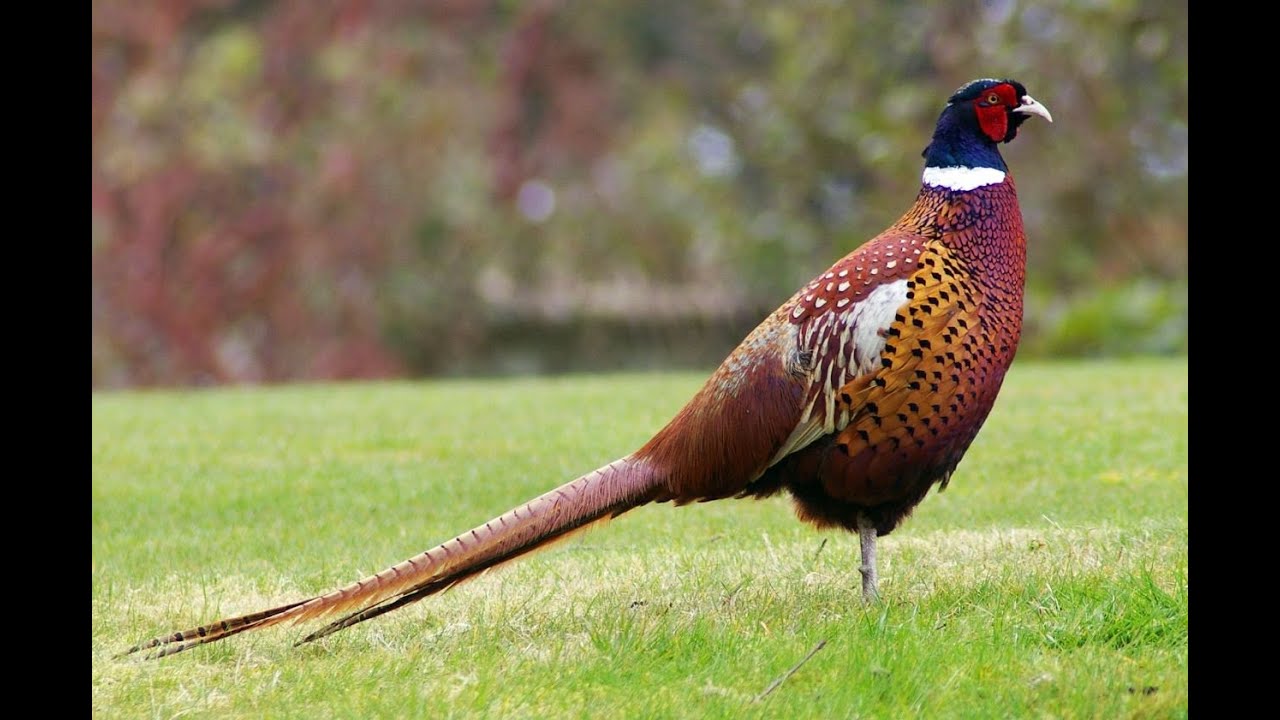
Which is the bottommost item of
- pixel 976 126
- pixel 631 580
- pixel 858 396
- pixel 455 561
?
pixel 631 580

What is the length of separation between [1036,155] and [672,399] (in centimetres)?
687

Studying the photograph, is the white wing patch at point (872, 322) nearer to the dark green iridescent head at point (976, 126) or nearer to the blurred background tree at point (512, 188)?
the dark green iridescent head at point (976, 126)

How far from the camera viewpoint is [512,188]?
700 inches

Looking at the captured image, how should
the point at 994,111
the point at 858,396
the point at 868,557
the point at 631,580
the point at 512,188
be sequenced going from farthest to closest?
1. the point at 512,188
2. the point at 631,580
3. the point at 994,111
4. the point at 868,557
5. the point at 858,396

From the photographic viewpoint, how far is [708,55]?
18.9m

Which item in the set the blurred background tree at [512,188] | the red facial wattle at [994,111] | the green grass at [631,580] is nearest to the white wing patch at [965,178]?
the red facial wattle at [994,111]

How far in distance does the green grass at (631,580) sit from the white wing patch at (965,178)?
1190 mm

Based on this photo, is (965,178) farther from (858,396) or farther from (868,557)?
(868,557)

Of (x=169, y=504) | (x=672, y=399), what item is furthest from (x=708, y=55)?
(x=169, y=504)

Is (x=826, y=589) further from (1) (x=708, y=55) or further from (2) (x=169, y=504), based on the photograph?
(1) (x=708, y=55)

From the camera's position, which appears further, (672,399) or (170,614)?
(672,399)

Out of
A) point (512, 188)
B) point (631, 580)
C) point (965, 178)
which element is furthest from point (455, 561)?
point (512, 188)

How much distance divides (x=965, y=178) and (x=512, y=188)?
13.8m

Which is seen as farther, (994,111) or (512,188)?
(512,188)
